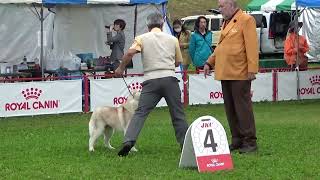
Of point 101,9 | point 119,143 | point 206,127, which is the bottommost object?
point 119,143

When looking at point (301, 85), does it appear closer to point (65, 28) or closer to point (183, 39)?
point (183, 39)

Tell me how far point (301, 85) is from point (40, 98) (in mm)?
6041

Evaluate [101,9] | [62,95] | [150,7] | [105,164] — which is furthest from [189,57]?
[105,164]

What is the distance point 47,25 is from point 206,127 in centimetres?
1111

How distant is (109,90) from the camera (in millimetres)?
14266

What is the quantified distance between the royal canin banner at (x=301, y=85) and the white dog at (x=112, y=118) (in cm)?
760

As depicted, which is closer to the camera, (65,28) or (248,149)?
(248,149)

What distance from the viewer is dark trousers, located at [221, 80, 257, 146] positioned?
8.48m

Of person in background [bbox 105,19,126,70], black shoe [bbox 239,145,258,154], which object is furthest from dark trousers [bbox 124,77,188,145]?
person in background [bbox 105,19,126,70]

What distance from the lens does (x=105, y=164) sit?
25.7ft

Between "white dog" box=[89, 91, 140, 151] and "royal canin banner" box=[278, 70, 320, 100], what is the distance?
7595 millimetres

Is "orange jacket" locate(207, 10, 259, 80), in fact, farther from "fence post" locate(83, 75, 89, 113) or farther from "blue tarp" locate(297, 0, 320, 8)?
"blue tarp" locate(297, 0, 320, 8)

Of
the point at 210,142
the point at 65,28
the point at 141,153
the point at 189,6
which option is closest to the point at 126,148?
the point at 141,153

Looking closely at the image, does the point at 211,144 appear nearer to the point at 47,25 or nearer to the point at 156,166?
the point at 156,166
